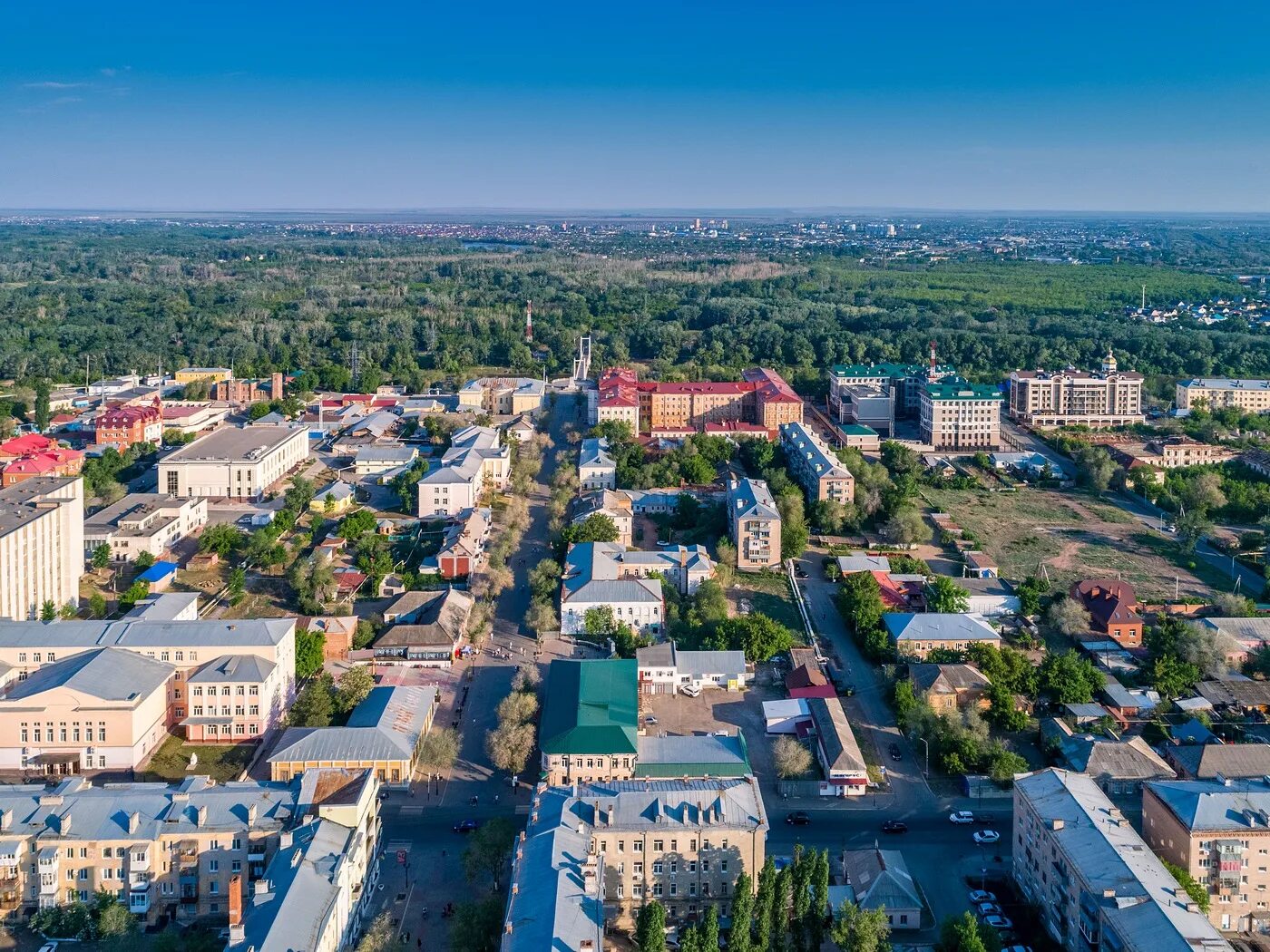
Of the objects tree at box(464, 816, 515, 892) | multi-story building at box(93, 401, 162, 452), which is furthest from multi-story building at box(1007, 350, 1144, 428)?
tree at box(464, 816, 515, 892)

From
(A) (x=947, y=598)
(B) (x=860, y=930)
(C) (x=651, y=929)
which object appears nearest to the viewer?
(C) (x=651, y=929)

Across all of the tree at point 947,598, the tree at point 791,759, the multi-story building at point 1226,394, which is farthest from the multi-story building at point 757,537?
the multi-story building at point 1226,394

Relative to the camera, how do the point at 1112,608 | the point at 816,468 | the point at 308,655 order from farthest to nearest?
the point at 816,468, the point at 1112,608, the point at 308,655

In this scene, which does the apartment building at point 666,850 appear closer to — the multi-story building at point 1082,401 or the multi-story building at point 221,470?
the multi-story building at point 221,470

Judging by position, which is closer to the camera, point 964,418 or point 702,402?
point 964,418

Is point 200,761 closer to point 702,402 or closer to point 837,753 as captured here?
point 837,753

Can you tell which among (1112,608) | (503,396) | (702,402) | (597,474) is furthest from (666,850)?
(503,396)

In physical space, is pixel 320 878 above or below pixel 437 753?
above

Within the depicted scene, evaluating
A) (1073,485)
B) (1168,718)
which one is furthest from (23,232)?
(1168,718)

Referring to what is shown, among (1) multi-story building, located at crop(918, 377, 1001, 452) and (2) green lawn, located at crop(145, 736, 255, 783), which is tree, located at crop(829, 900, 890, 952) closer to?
(2) green lawn, located at crop(145, 736, 255, 783)

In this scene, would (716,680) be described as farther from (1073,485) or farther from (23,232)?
(23,232)
